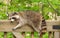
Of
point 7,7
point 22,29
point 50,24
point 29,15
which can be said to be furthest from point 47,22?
point 7,7

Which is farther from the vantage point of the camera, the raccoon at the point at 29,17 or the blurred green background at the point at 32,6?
the blurred green background at the point at 32,6

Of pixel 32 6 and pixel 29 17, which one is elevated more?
pixel 32 6

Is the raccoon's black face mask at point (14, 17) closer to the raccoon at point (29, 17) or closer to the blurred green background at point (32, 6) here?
the raccoon at point (29, 17)

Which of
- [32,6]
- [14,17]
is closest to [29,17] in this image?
[14,17]

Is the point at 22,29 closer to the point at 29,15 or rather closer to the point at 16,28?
the point at 16,28

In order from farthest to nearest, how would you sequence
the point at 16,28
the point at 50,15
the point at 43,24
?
the point at 50,15 → the point at 43,24 → the point at 16,28

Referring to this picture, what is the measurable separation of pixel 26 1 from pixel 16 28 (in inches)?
80.8

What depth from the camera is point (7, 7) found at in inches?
216

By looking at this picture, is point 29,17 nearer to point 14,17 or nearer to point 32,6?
point 14,17

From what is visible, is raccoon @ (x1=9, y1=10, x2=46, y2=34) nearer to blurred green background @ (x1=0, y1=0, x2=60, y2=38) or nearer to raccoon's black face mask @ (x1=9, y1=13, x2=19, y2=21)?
raccoon's black face mask @ (x1=9, y1=13, x2=19, y2=21)

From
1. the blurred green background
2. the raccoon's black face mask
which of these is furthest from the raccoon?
the blurred green background

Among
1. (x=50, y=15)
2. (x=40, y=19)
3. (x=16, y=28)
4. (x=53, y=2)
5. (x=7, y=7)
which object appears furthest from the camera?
(x=50, y=15)

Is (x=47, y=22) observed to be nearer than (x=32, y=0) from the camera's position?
Yes

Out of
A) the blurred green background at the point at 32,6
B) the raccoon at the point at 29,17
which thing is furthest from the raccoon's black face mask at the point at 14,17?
the blurred green background at the point at 32,6
